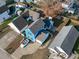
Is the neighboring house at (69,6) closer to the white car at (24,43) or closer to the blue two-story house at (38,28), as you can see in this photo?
the blue two-story house at (38,28)

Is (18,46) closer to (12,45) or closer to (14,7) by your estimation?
(12,45)

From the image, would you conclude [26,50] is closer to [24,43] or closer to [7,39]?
[24,43]

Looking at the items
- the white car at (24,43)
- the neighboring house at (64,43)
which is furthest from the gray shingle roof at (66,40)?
the white car at (24,43)

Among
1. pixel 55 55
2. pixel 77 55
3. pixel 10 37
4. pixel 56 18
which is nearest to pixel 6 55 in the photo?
pixel 10 37

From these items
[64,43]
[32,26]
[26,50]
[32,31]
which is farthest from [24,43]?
[64,43]

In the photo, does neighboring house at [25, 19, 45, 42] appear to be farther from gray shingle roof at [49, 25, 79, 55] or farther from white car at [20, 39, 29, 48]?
gray shingle roof at [49, 25, 79, 55]

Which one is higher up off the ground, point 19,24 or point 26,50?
point 19,24
